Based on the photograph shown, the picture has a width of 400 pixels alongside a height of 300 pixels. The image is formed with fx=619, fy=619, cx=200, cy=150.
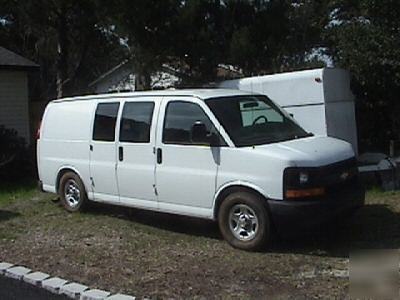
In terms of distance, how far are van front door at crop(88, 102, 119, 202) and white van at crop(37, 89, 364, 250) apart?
0.05 ft

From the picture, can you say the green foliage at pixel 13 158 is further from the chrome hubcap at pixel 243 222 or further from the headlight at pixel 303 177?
the headlight at pixel 303 177

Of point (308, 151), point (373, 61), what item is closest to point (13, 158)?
point (373, 61)

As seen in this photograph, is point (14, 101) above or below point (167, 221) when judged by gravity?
above

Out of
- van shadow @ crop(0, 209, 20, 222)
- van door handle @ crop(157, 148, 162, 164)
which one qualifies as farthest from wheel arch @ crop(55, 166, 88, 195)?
van door handle @ crop(157, 148, 162, 164)

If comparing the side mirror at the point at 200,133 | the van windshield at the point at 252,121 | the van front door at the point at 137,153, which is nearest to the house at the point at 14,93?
the van front door at the point at 137,153

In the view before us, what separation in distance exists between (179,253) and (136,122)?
2155mm

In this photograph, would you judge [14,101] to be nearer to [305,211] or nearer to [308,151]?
[308,151]

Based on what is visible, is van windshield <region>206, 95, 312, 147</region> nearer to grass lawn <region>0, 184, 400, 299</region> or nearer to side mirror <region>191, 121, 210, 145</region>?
side mirror <region>191, 121, 210, 145</region>

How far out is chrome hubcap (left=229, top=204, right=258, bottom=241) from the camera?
718 cm

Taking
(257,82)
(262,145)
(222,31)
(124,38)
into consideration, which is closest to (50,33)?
(124,38)

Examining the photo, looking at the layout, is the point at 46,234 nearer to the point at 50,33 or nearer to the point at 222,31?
the point at 222,31

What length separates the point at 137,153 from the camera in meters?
8.46

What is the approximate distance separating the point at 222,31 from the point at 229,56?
66 cm

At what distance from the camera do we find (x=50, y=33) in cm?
2330
